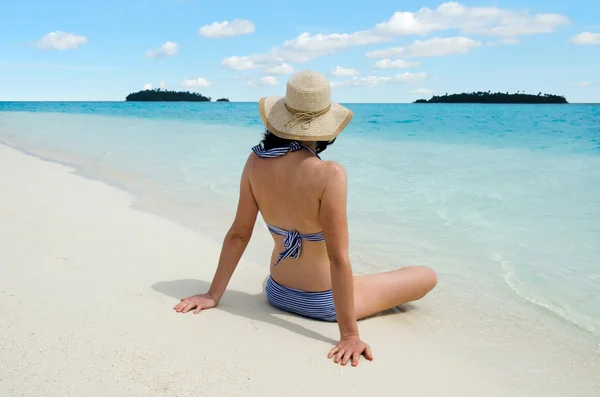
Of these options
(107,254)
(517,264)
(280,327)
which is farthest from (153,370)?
(517,264)

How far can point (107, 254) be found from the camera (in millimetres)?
3898

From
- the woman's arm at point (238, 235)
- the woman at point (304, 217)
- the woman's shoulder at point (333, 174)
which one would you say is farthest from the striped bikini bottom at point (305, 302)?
the woman's shoulder at point (333, 174)

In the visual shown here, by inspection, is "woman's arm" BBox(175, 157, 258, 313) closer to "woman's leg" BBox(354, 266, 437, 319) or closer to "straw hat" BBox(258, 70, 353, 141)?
"straw hat" BBox(258, 70, 353, 141)

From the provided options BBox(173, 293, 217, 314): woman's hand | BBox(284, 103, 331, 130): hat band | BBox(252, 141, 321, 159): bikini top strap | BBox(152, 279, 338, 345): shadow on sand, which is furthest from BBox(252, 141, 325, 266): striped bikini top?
BBox(173, 293, 217, 314): woman's hand

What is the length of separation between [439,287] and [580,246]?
2030mm

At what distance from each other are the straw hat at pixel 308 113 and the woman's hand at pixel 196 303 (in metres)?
1.05

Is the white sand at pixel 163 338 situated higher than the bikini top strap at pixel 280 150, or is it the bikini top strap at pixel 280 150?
the bikini top strap at pixel 280 150

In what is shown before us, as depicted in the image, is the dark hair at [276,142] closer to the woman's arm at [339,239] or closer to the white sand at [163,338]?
the woman's arm at [339,239]

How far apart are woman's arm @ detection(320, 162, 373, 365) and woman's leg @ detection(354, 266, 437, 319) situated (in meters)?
0.42

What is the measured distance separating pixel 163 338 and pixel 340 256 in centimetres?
95

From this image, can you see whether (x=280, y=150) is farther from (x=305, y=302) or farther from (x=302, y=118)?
(x=305, y=302)

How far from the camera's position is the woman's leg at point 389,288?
3.11 metres

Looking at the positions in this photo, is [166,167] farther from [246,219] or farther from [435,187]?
[246,219]

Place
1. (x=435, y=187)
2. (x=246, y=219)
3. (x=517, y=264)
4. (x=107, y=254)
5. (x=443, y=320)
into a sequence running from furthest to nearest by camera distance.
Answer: (x=435, y=187), (x=517, y=264), (x=107, y=254), (x=443, y=320), (x=246, y=219)
